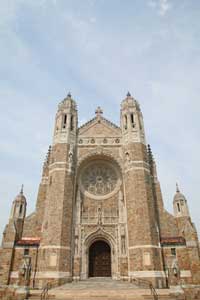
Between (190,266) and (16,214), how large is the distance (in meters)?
14.4

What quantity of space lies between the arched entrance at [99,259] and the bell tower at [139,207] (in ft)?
8.27

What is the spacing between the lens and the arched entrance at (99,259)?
1789 centimetres

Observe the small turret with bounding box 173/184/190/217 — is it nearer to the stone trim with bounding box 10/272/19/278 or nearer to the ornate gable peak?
the ornate gable peak

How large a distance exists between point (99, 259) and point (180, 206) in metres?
8.47

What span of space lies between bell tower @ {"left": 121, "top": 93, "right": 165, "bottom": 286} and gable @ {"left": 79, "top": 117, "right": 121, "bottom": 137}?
1.03 meters

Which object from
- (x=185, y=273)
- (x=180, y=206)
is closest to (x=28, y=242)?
(x=185, y=273)

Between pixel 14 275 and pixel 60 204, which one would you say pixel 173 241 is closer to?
pixel 60 204

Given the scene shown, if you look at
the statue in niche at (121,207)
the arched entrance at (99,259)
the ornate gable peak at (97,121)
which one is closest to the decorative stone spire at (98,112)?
the ornate gable peak at (97,121)

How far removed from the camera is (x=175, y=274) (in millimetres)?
14375

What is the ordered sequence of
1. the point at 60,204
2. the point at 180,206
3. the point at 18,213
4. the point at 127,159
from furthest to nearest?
the point at 127,159, the point at 180,206, the point at 18,213, the point at 60,204

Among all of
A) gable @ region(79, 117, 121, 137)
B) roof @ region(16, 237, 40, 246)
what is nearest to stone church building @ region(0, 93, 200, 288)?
roof @ region(16, 237, 40, 246)


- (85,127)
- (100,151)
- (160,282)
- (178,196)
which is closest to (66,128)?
(85,127)

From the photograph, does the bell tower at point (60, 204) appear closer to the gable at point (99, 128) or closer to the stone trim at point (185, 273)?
the gable at point (99, 128)

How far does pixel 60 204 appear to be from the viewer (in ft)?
58.5
